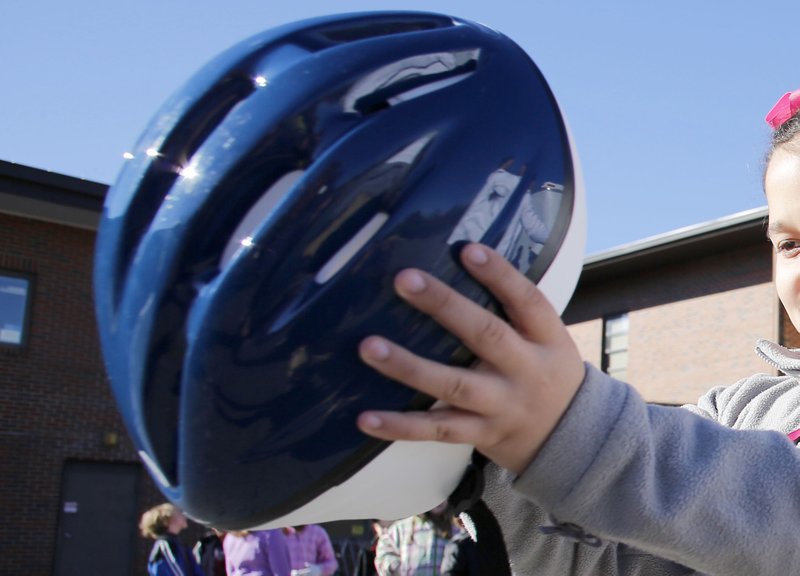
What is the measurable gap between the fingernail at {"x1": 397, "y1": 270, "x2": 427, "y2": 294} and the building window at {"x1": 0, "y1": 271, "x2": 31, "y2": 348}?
49.8 ft

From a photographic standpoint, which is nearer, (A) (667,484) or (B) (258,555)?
(A) (667,484)

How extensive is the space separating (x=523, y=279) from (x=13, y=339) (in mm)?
15330

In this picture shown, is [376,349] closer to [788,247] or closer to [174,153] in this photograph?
[174,153]

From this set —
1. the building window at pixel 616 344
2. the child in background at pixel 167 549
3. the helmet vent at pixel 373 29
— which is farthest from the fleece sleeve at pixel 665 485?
the building window at pixel 616 344

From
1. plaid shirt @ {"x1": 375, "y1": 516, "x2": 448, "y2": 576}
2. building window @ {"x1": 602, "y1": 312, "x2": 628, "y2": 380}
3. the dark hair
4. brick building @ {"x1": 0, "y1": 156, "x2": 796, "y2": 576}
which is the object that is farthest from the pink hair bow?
building window @ {"x1": 602, "y1": 312, "x2": 628, "y2": 380}

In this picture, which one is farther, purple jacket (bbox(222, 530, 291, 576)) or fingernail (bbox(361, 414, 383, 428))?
purple jacket (bbox(222, 530, 291, 576))

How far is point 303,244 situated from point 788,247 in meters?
1.25

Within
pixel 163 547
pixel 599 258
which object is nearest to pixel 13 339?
pixel 163 547

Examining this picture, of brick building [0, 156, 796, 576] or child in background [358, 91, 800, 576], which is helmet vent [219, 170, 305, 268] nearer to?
child in background [358, 91, 800, 576]

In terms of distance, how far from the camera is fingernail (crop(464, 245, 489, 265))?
122cm

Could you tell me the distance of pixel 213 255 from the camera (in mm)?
1253

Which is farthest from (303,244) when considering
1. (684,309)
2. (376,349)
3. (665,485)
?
(684,309)

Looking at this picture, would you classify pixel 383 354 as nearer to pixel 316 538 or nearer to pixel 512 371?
pixel 512 371

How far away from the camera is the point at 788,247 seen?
1979 mm
